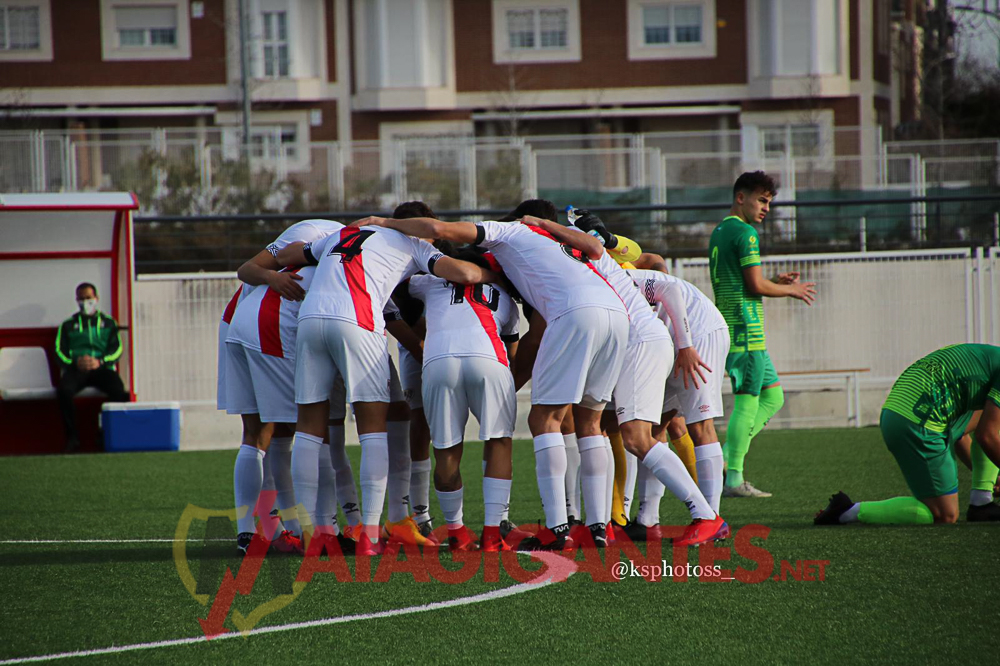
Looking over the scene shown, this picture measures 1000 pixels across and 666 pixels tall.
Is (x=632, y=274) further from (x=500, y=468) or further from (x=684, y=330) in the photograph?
(x=500, y=468)

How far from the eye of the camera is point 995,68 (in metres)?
37.1

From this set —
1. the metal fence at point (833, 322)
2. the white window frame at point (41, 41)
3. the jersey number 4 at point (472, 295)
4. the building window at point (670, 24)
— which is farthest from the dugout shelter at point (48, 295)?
the building window at point (670, 24)

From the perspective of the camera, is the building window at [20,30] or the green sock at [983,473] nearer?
the green sock at [983,473]

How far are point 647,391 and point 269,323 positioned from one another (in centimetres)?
195

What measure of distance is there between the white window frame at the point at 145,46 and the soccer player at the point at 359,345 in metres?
29.4

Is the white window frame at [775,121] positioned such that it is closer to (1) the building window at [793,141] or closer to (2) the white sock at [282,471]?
(1) the building window at [793,141]

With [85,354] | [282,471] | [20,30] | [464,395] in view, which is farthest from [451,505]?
[20,30]

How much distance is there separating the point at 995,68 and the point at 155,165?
94.4 feet

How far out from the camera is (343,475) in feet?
20.0

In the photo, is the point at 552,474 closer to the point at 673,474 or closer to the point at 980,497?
the point at 673,474

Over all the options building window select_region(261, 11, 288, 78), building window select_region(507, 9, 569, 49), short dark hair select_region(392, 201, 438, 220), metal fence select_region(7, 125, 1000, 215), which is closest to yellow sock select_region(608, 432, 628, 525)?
short dark hair select_region(392, 201, 438, 220)

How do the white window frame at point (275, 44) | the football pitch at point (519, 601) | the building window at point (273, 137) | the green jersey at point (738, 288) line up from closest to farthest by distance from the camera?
the football pitch at point (519, 601)
the green jersey at point (738, 288)
the building window at point (273, 137)
the white window frame at point (275, 44)

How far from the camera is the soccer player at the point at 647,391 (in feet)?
17.5

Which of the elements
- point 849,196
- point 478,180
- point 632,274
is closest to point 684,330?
point 632,274
